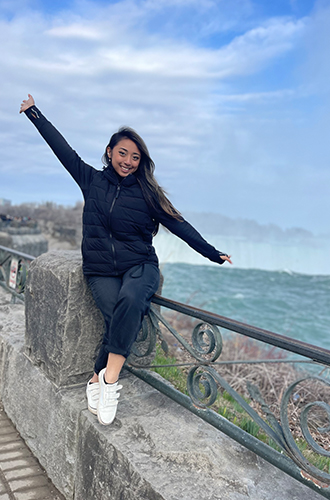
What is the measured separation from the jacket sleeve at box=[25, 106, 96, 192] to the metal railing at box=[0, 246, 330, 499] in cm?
96

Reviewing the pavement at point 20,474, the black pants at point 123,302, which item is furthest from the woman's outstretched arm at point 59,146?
the pavement at point 20,474

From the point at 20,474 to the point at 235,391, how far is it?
1.58 meters

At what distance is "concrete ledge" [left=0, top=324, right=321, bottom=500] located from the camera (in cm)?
179

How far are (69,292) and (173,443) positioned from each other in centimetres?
103

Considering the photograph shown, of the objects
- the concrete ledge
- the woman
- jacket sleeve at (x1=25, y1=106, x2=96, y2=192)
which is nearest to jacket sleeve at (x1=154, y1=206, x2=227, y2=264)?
the woman

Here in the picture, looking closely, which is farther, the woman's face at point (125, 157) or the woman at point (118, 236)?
the woman's face at point (125, 157)

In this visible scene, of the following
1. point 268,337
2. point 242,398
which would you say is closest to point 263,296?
point 242,398

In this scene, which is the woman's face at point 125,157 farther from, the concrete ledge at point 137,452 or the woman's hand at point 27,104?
the concrete ledge at point 137,452

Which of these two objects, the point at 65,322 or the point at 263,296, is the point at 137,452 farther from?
the point at 263,296

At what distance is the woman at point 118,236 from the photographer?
7.48 ft

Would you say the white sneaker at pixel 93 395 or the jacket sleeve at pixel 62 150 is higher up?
the jacket sleeve at pixel 62 150

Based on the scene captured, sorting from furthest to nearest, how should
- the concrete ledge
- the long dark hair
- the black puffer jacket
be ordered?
the long dark hair
the black puffer jacket
the concrete ledge

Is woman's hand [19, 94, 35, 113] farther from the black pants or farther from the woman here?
the black pants

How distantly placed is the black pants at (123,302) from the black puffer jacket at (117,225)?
7cm
